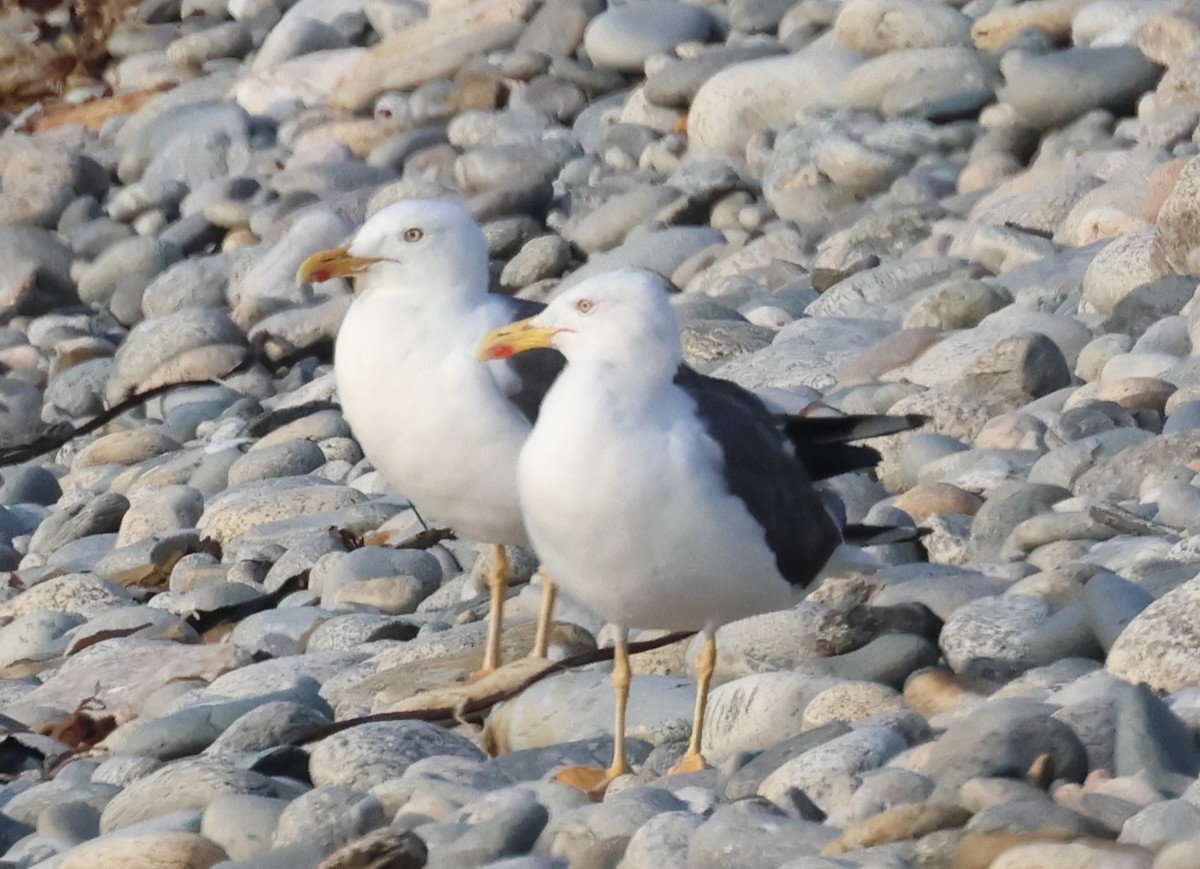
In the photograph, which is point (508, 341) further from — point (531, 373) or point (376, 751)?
point (376, 751)

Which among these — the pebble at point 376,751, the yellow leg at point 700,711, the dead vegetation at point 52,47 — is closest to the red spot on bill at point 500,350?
the yellow leg at point 700,711

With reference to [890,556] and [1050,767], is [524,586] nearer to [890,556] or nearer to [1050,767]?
[890,556]

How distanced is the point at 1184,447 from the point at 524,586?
6.44 ft

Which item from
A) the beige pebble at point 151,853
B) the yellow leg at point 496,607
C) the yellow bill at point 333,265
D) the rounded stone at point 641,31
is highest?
the yellow bill at point 333,265

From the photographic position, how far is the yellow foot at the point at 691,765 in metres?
4.70

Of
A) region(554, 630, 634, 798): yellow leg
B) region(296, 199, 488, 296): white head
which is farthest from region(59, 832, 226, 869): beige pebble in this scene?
region(296, 199, 488, 296): white head

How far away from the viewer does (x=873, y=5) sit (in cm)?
1230

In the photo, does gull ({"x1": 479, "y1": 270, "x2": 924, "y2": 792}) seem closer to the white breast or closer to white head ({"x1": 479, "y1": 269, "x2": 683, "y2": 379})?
white head ({"x1": 479, "y1": 269, "x2": 683, "y2": 379})

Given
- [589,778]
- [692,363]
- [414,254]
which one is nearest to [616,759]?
[589,778]

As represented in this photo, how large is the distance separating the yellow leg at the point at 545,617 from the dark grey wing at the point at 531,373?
52cm

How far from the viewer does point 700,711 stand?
4859 mm

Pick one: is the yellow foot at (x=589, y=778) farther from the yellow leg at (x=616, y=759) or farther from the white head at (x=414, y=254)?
the white head at (x=414, y=254)

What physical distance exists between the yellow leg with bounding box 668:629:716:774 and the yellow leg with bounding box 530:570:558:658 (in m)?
0.80

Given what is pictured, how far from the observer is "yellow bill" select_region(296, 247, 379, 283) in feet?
18.4
